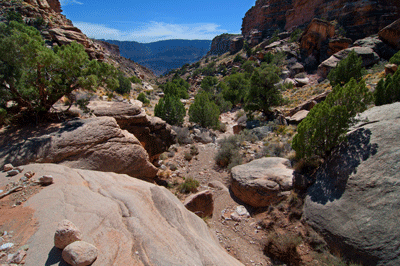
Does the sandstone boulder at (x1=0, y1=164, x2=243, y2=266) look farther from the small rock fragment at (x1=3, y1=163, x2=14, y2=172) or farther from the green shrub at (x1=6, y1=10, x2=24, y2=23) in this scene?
the green shrub at (x1=6, y1=10, x2=24, y2=23)

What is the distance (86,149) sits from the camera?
637 cm

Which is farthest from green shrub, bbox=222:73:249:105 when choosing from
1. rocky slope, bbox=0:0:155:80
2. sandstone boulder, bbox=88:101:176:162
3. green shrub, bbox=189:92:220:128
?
rocky slope, bbox=0:0:155:80

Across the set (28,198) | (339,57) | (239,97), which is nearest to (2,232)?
(28,198)

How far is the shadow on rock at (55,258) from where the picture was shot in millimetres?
2484

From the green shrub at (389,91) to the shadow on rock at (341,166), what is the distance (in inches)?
184

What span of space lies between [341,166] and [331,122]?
1.65m

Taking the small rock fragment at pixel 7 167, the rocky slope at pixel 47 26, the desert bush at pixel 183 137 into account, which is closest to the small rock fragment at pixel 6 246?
the small rock fragment at pixel 7 167

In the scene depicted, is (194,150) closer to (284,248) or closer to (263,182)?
(263,182)

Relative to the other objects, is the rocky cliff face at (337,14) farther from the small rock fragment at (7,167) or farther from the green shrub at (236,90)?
the small rock fragment at (7,167)

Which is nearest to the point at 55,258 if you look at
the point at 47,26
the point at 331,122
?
the point at 331,122

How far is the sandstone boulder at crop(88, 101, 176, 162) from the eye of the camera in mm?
8750

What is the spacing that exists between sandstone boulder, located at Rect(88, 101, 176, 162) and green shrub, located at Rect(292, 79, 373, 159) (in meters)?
6.53

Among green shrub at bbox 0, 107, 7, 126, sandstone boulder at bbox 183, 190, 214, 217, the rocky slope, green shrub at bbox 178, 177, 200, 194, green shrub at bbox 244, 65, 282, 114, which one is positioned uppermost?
the rocky slope

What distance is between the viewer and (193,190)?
29.2 feet
